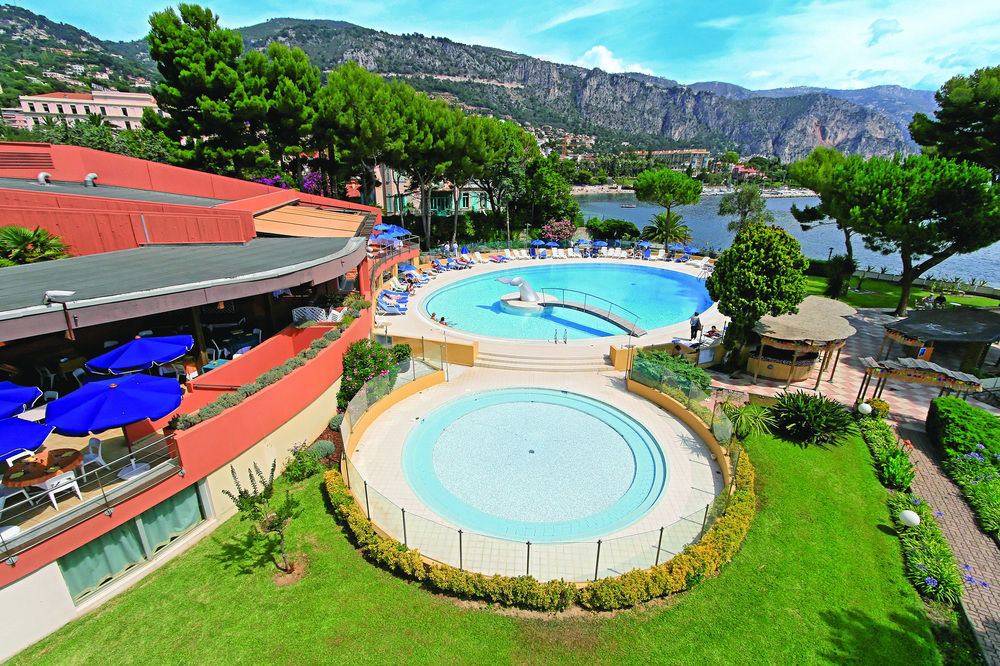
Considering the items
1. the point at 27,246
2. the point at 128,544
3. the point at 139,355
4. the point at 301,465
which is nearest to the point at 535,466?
the point at 301,465

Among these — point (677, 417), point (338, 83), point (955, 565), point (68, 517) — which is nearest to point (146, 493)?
point (68, 517)

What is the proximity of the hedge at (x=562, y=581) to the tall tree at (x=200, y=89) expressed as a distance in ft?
90.5

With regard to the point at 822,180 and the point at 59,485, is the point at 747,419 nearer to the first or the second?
the point at 59,485

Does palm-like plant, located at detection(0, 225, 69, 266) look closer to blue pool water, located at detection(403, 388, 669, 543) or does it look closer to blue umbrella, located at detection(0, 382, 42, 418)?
blue umbrella, located at detection(0, 382, 42, 418)

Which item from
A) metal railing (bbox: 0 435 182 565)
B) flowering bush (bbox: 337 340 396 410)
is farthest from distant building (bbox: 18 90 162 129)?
metal railing (bbox: 0 435 182 565)

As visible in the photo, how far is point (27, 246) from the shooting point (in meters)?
12.9

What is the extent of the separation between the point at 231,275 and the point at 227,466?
519 centimetres

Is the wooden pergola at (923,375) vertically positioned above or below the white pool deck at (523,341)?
above

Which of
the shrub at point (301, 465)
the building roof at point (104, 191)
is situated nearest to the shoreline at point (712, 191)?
the building roof at point (104, 191)

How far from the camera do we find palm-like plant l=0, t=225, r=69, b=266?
12461 millimetres

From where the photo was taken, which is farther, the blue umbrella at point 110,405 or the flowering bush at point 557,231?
the flowering bush at point 557,231

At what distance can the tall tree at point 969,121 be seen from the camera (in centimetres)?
2389

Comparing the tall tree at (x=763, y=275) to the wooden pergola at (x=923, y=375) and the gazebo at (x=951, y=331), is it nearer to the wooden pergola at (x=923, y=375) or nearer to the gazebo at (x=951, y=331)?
the wooden pergola at (x=923, y=375)

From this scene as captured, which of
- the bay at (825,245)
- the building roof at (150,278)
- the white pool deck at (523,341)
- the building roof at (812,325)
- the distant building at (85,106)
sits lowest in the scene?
the bay at (825,245)
